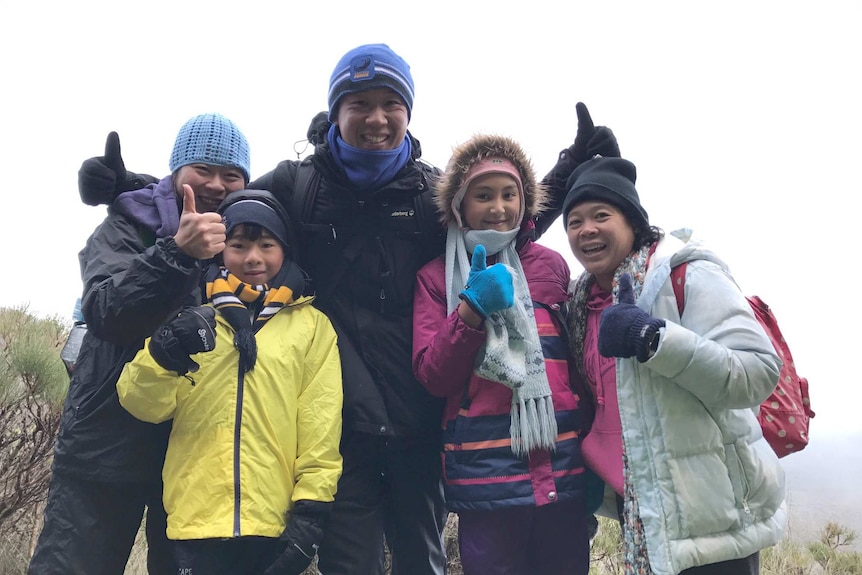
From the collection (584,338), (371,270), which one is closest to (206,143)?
(371,270)

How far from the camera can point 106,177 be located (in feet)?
8.18

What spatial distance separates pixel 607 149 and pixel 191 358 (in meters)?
2.04

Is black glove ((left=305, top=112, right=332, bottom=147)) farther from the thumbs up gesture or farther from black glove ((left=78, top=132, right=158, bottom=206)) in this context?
the thumbs up gesture

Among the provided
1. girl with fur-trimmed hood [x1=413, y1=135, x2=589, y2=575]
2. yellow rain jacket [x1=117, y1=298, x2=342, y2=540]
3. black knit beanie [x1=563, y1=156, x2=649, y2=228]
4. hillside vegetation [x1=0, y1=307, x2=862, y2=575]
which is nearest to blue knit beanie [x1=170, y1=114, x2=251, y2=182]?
yellow rain jacket [x1=117, y1=298, x2=342, y2=540]

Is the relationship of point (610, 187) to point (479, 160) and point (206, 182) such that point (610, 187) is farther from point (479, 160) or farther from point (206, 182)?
point (206, 182)

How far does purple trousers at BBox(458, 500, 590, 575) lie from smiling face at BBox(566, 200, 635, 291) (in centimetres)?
100

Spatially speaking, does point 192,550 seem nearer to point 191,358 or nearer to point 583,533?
point 191,358

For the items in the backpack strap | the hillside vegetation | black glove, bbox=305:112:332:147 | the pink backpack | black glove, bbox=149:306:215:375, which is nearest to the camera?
black glove, bbox=149:306:215:375

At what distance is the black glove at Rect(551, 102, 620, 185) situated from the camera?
275cm

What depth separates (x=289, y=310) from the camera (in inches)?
101

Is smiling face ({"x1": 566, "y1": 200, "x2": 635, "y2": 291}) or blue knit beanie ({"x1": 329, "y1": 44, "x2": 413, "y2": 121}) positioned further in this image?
blue knit beanie ({"x1": 329, "y1": 44, "x2": 413, "y2": 121})

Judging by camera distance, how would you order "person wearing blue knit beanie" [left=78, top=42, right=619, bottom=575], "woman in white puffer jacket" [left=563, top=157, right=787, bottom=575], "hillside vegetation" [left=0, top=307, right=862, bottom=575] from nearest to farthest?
"woman in white puffer jacket" [left=563, top=157, right=787, bottom=575] → "person wearing blue knit beanie" [left=78, top=42, right=619, bottom=575] → "hillside vegetation" [left=0, top=307, right=862, bottom=575]

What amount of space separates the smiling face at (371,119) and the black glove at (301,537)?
1592 mm

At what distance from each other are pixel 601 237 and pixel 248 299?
59.3 inches
